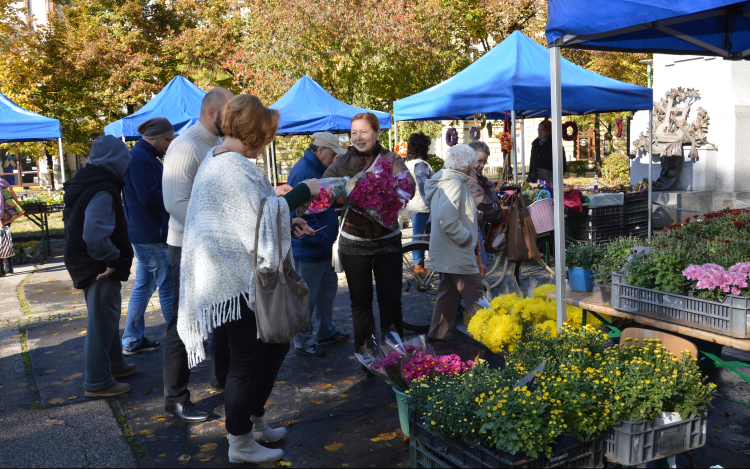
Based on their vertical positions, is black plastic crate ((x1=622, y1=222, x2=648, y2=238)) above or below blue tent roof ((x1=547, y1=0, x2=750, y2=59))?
below

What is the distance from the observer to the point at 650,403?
2.79m

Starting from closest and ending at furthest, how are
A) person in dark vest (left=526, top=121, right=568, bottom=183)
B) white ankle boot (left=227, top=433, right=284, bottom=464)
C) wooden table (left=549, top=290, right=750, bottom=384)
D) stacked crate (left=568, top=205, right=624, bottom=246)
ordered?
wooden table (left=549, top=290, right=750, bottom=384), white ankle boot (left=227, top=433, right=284, bottom=464), stacked crate (left=568, top=205, right=624, bottom=246), person in dark vest (left=526, top=121, right=568, bottom=183)

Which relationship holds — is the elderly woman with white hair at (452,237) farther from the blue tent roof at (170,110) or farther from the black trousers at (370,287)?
the blue tent roof at (170,110)

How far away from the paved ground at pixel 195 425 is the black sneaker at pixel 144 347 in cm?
12

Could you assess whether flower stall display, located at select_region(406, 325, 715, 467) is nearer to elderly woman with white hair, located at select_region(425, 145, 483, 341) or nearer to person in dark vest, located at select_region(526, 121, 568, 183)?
elderly woman with white hair, located at select_region(425, 145, 483, 341)

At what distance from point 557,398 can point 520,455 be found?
34 centimetres

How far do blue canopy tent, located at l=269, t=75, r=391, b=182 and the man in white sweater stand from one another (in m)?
7.81

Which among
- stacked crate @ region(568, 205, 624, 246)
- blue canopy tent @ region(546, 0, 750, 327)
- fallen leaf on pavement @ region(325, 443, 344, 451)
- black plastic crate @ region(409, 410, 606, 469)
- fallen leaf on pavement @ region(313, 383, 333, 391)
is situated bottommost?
fallen leaf on pavement @ region(325, 443, 344, 451)

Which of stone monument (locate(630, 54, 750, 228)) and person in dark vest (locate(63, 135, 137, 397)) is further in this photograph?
stone monument (locate(630, 54, 750, 228))

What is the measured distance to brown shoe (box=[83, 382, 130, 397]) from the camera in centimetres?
454

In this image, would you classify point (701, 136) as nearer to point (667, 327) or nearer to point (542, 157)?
point (542, 157)

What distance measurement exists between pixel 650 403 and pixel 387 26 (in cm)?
1625

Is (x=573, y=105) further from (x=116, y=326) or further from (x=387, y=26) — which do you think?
(x=387, y=26)

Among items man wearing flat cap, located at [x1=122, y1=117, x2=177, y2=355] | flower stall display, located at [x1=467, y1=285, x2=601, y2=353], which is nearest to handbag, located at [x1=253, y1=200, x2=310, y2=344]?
man wearing flat cap, located at [x1=122, y1=117, x2=177, y2=355]
